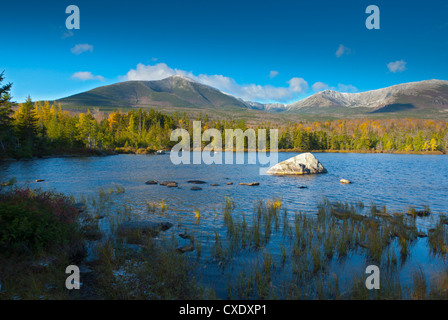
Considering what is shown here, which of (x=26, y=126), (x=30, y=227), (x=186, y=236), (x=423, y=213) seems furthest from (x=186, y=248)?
(x=26, y=126)

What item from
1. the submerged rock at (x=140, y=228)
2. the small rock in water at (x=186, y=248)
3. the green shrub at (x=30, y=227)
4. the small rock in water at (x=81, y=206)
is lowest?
the small rock in water at (x=186, y=248)

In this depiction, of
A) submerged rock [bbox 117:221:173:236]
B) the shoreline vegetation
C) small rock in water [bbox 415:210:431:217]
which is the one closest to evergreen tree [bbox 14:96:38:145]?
the shoreline vegetation

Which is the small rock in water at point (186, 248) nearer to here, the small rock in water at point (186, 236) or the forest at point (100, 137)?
the small rock in water at point (186, 236)

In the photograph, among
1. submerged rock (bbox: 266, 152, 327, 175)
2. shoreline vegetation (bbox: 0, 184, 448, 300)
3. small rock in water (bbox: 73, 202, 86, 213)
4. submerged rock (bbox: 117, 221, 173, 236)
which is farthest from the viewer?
submerged rock (bbox: 266, 152, 327, 175)

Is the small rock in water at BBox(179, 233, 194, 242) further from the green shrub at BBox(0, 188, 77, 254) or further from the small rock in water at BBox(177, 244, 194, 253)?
the green shrub at BBox(0, 188, 77, 254)

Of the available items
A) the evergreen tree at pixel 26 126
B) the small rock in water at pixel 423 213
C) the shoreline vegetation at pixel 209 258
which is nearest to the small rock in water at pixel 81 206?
the shoreline vegetation at pixel 209 258

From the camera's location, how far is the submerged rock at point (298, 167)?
43.2 metres

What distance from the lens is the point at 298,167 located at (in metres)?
43.3

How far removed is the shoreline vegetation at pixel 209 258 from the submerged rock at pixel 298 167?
27.4m

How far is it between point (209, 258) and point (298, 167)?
117 feet

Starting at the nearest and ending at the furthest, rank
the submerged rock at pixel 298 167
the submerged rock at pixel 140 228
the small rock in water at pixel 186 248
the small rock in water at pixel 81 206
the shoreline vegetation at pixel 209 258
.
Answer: the shoreline vegetation at pixel 209 258, the small rock in water at pixel 186 248, the submerged rock at pixel 140 228, the small rock in water at pixel 81 206, the submerged rock at pixel 298 167

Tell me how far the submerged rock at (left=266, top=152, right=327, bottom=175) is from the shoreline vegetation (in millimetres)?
27366

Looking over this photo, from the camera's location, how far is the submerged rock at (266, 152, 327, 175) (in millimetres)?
43156
